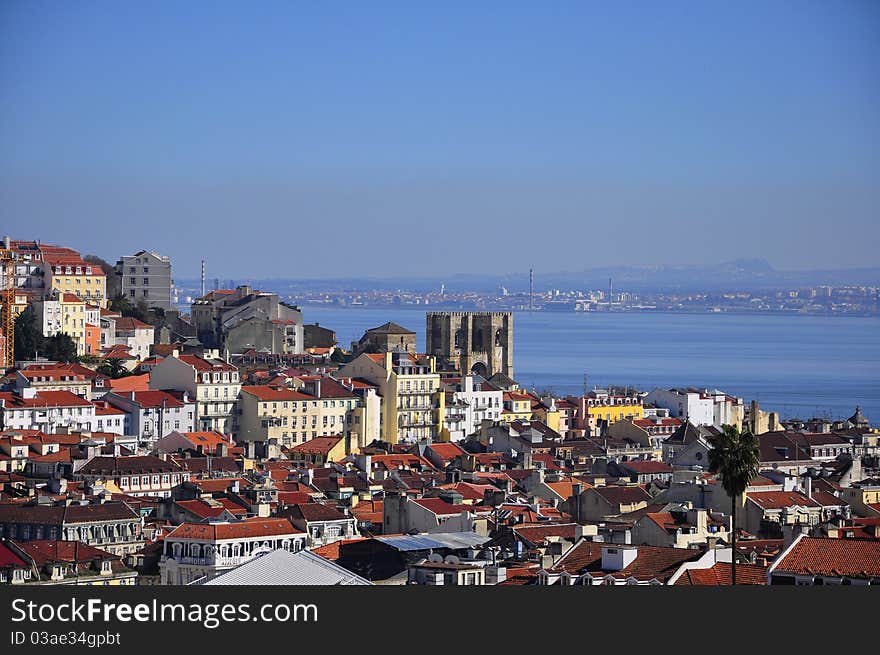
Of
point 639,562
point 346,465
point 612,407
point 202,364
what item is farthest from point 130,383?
point 639,562

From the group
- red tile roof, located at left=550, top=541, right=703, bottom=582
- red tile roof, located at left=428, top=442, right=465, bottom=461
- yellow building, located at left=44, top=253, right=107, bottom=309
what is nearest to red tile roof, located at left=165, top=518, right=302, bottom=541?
red tile roof, located at left=550, top=541, right=703, bottom=582

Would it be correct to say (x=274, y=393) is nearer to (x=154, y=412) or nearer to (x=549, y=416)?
(x=154, y=412)

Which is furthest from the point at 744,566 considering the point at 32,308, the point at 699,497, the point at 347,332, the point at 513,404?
the point at 347,332

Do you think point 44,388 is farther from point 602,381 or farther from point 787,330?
point 787,330

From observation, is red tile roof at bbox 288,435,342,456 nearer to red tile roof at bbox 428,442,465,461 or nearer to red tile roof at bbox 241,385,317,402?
red tile roof at bbox 428,442,465,461

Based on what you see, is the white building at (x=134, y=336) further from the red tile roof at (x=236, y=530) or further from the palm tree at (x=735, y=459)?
the palm tree at (x=735, y=459)
